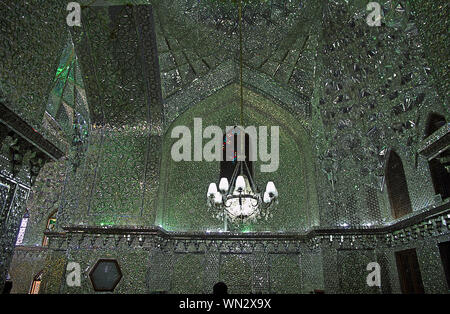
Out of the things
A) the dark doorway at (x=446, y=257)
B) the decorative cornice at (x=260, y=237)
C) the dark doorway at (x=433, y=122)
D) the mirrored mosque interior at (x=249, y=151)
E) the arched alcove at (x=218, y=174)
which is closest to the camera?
the dark doorway at (x=446, y=257)

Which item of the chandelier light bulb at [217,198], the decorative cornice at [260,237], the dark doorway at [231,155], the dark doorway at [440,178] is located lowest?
the decorative cornice at [260,237]

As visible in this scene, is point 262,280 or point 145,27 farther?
point 262,280

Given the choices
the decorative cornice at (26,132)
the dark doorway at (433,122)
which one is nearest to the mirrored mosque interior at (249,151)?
the dark doorway at (433,122)

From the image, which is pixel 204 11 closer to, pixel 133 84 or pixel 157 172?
pixel 133 84

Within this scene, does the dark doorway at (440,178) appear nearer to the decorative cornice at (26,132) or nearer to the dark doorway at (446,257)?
the dark doorway at (446,257)

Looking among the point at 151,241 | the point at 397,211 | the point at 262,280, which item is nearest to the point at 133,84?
the point at 151,241

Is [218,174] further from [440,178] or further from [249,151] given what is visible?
[440,178]
